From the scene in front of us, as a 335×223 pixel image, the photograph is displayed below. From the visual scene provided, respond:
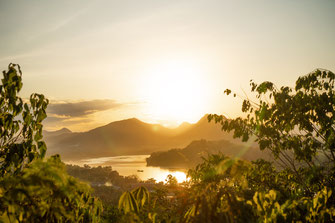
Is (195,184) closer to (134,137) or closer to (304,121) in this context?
(304,121)

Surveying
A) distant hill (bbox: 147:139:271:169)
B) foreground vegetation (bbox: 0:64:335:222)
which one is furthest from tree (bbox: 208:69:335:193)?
distant hill (bbox: 147:139:271:169)

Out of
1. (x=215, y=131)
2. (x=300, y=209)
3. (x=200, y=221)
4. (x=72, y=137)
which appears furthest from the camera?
(x=72, y=137)

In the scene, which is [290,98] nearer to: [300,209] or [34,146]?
[300,209]

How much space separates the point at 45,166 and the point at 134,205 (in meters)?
0.74

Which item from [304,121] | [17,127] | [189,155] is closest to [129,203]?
[17,127]

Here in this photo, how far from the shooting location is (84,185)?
4.22 feet

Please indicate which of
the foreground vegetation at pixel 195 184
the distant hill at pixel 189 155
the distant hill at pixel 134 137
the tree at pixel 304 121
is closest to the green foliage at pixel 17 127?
the foreground vegetation at pixel 195 184

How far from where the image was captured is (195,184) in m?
4.32

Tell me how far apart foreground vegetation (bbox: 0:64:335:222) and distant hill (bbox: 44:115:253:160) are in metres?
98.6

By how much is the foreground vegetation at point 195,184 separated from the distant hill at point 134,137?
3880 inches

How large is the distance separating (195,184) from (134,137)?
417ft

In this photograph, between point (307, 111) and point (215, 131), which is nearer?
point (307, 111)

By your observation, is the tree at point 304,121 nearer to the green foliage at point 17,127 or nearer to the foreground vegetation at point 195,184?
the foreground vegetation at point 195,184

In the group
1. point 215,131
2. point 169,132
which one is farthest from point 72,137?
point 215,131
